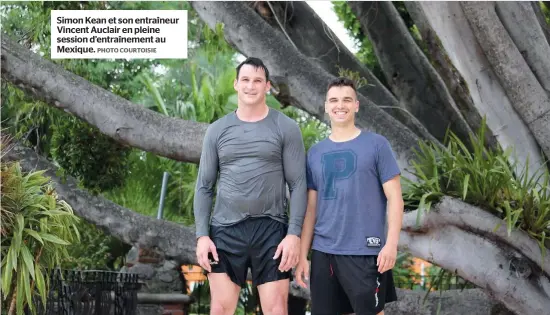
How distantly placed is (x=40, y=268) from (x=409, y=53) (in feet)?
17.8

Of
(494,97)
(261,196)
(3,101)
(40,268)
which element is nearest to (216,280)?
(261,196)

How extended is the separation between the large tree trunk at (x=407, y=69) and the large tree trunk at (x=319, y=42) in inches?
9.8

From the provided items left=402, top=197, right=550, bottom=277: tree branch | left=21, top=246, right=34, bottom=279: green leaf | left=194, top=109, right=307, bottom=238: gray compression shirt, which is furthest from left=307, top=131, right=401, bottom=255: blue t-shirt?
left=402, top=197, right=550, bottom=277: tree branch

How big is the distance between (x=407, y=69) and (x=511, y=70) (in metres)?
2.67

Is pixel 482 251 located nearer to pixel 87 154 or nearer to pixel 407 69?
pixel 407 69

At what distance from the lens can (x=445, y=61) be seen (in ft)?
29.3

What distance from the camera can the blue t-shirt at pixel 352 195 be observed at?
3.93 meters

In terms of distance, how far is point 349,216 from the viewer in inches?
155

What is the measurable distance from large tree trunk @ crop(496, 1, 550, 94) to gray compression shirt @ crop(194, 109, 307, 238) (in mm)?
3181

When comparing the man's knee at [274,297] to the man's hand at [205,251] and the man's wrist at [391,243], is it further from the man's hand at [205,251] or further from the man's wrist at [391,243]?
the man's wrist at [391,243]

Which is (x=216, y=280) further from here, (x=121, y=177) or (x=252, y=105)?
(x=121, y=177)

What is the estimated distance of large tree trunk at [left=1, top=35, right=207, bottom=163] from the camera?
22.9ft
